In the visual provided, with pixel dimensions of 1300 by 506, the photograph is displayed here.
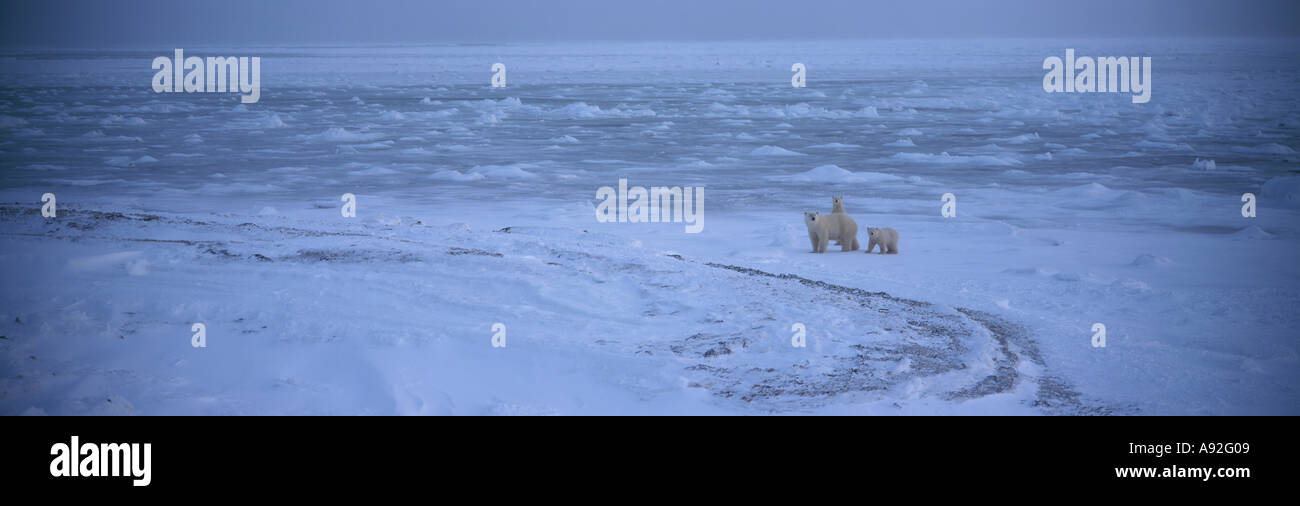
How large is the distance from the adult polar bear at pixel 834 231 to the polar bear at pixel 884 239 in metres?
0.14

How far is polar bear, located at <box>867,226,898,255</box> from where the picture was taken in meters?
7.60

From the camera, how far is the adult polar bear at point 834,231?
759cm

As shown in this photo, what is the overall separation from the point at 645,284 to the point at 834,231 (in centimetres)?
235

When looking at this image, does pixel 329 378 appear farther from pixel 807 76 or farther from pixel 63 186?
pixel 807 76

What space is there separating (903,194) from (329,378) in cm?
840

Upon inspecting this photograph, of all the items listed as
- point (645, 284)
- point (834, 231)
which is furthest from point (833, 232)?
point (645, 284)

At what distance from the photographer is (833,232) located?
774 cm

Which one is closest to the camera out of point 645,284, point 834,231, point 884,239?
point 645,284

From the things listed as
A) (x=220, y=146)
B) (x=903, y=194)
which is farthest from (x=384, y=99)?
(x=903, y=194)

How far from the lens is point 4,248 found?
20.2 feet

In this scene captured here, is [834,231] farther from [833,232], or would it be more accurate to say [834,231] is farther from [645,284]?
[645,284]

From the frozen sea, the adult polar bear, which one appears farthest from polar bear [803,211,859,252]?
the frozen sea

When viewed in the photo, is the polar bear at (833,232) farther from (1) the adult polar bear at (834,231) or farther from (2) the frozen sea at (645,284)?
(2) the frozen sea at (645,284)

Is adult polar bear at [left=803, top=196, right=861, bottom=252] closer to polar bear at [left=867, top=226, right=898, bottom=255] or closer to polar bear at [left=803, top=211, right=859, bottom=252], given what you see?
polar bear at [left=803, top=211, right=859, bottom=252]
